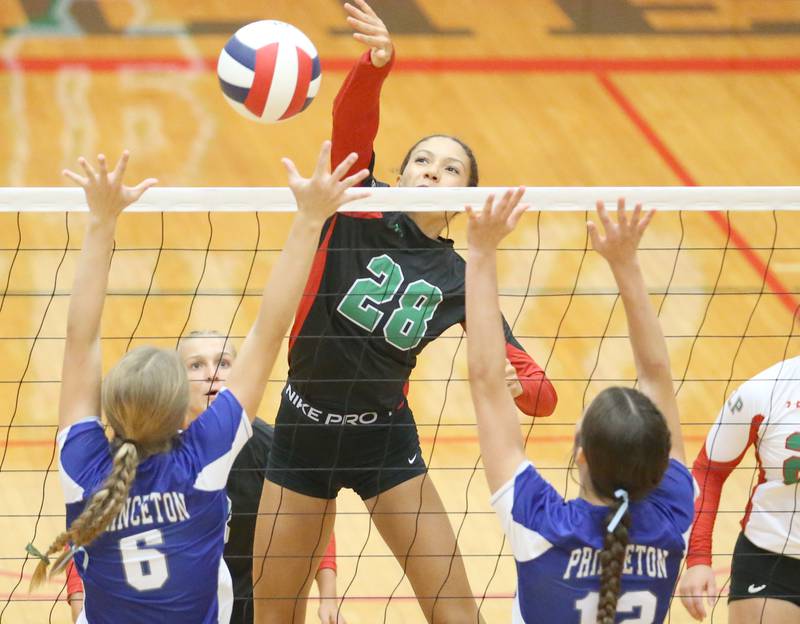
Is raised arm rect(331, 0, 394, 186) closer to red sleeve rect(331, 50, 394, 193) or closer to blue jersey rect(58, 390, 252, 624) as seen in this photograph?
red sleeve rect(331, 50, 394, 193)

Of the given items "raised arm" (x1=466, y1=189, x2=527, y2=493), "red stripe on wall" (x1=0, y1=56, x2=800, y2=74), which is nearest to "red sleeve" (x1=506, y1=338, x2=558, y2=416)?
"raised arm" (x1=466, y1=189, x2=527, y2=493)

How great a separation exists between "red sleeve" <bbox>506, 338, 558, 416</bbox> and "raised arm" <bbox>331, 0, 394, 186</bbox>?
2.87 ft

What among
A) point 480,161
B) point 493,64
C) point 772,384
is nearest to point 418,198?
point 772,384

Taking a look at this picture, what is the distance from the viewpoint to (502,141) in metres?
10.3

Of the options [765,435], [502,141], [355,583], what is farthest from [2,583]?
[502,141]

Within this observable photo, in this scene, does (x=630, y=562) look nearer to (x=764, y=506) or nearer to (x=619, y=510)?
(x=619, y=510)

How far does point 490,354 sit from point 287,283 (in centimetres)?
54

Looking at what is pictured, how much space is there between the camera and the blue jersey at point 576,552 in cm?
295

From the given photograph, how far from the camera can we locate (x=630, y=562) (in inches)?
117

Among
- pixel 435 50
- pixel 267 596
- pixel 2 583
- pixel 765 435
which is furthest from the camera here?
pixel 435 50

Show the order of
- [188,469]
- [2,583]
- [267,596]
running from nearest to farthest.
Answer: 1. [188,469]
2. [267,596]
3. [2,583]

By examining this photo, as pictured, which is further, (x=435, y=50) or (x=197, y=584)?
(x=435, y=50)

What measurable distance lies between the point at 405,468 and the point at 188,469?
1.63 metres

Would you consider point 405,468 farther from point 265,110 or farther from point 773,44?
point 773,44
